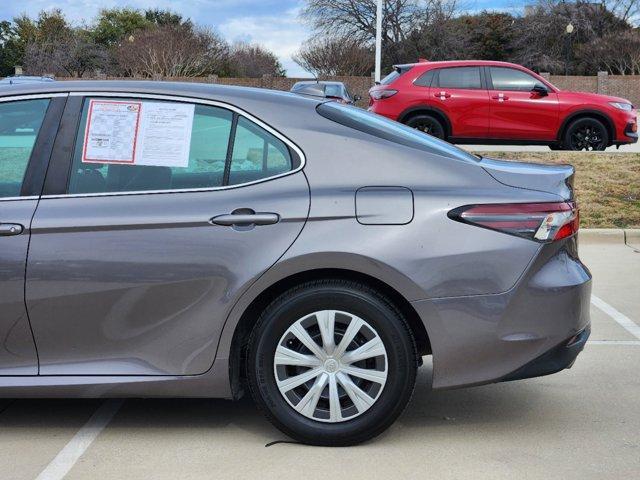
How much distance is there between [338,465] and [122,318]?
3.66 ft

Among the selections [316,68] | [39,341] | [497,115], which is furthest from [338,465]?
[316,68]

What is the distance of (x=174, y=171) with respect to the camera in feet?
13.6

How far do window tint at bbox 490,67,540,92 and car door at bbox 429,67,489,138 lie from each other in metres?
0.24

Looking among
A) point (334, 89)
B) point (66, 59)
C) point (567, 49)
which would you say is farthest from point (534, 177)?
point (567, 49)

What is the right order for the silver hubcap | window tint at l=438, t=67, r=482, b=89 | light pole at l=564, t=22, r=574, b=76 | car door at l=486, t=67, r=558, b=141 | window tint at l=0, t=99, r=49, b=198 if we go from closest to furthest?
the silver hubcap
window tint at l=0, t=99, r=49, b=198
car door at l=486, t=67, r=558, b=141
window tint at l=438, t=67, r=482, b=89
light pole at l=564, t=22, r=574, b=76

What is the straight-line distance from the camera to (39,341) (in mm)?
4062

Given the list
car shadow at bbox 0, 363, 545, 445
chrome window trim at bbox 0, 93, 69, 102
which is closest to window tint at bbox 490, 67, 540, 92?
car shadow at bbox 0, 363, 545, 445

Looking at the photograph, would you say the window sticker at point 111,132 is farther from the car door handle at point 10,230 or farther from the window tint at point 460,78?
A: the window tint at point 460,78

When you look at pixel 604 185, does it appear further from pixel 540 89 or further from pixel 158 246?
pixel 158 246

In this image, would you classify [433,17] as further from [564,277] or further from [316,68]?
[564,277]

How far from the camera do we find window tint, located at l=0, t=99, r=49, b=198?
423 centimetres

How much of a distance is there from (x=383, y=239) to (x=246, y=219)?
591mm

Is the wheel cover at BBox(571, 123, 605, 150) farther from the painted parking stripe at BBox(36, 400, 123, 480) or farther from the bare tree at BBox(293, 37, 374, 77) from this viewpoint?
the bare tree at BBox(293, 37, 374, 77)

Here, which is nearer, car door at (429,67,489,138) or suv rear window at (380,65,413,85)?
car door at (429,67,489,138)
